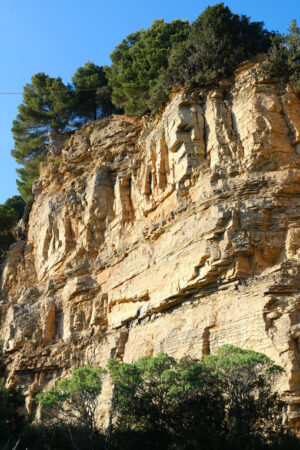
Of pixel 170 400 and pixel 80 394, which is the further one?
pixel 80 394

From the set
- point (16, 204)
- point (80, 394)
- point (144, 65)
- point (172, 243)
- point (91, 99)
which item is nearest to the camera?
point (80, 394)

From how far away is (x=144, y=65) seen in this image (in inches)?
1013

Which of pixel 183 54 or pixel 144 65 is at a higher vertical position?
pixel 144 65

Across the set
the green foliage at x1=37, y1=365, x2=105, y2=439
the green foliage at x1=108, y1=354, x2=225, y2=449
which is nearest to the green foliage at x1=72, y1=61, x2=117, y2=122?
the green foliage at x1=37, y1=365, x2=105, y2=439

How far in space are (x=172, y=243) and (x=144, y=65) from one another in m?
11.3

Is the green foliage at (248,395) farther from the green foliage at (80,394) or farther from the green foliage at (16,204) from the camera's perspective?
the green foliage at (16,204)

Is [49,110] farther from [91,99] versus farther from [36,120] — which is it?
[91,99]

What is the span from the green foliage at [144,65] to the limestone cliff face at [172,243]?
128 cm

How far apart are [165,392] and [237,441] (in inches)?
85.9

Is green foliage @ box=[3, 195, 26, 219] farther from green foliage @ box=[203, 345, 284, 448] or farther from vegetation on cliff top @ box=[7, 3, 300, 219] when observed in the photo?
green foliage @ box=[203, 345, 284, 448]

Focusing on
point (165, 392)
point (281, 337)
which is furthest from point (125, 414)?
point (281, 337)

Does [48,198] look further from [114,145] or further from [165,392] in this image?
[165,392]

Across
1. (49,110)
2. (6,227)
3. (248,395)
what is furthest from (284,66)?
(6,227)

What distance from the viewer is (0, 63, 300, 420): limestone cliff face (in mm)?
15375
